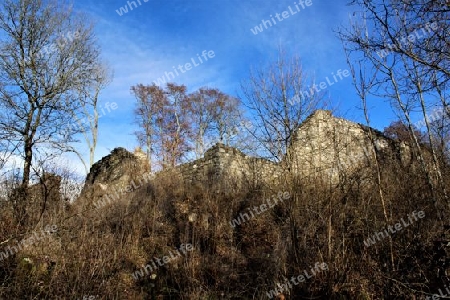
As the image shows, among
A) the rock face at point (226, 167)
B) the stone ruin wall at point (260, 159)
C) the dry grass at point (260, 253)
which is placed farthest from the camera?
the rock face at point (226, 167)

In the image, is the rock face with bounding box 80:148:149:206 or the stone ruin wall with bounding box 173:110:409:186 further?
the rock face with bounding box 80:148:149:206

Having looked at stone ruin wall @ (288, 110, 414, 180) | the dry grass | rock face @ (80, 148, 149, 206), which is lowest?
the dry grass

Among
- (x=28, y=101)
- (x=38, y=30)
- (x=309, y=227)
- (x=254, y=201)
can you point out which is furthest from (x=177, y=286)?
(x=38, y=30)

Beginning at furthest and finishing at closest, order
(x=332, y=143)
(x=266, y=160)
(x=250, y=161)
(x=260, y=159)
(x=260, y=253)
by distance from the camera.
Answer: (x=250, y=161)
(x=260, y=159)
(x=266, y=160)
(x=332, y=143)
(x=260, y=253)

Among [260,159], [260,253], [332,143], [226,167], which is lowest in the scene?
[260,253]

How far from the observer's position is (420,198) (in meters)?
5.75

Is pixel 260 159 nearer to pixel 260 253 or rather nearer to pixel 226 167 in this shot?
pixel 226 167

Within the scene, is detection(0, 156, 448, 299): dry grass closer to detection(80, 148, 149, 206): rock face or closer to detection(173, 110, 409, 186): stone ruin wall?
detection(173, 110, 409, 186): stone ruin wall

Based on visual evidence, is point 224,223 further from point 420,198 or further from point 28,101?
point 28,101

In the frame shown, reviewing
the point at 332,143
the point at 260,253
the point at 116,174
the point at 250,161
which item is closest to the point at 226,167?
the point at 250,161

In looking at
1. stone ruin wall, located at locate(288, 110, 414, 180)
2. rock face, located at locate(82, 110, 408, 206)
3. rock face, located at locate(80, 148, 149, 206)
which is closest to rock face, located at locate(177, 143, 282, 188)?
rock face, located at locate(82, 110, 408, 206)

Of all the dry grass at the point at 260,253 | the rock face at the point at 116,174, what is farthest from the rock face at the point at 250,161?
the dry grass at the point at 260,253

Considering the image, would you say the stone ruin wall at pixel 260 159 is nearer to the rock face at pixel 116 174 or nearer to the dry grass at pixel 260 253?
the rock face at pixel 116 174

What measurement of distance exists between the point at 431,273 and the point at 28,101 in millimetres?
12615
